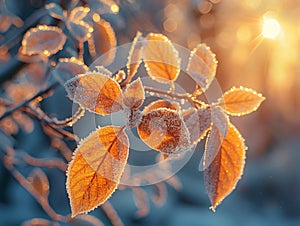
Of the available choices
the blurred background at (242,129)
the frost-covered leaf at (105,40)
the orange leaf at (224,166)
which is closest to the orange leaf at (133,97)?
the orange leaf at (224,166)

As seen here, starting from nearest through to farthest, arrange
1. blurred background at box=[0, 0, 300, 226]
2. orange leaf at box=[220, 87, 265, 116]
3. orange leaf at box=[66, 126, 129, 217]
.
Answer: orange leaf at box=[66, 126, 129, 217] → orange leaf at box=[220, 87, 265, 116] → blurred background at box=[0, 0, 300, 226]

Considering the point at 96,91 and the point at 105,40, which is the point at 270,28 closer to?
the point at 105,40

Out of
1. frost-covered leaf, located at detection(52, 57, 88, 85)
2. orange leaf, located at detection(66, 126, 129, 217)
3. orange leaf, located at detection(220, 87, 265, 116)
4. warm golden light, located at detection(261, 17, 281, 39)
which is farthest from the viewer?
warm golden light, located at detection(261, 17, 281, 39)

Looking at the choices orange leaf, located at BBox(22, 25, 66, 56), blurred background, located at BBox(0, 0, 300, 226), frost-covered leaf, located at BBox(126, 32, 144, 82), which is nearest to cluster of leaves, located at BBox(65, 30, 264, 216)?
frost-covered leaf, located at BBox(126, 32, 144, 82)

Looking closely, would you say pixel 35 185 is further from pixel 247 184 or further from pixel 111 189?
pixel 247 184

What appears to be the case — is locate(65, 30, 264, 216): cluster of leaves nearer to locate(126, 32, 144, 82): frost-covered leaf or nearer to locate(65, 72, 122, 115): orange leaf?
locate(65, 72, 122, 115): orange leaf

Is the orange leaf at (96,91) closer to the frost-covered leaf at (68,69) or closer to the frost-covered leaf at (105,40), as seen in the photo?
the frost-covered leaf at (68,69)

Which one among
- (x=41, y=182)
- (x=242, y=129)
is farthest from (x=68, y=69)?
(x=242, y=129)
